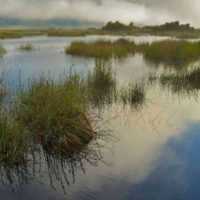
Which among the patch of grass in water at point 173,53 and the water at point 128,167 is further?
the patch of grass in water at point 173,53

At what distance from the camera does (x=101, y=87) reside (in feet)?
46.0

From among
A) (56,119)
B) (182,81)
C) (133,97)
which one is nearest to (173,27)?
(182,81)

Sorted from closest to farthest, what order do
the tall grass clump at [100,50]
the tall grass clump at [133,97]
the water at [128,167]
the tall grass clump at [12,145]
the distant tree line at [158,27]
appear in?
the water at [128,167]
the tall grass clump at [12,145]
the tall grass clump at [133,97]
the tall grass clump at [100,50]
the distant tree line at [158,27]

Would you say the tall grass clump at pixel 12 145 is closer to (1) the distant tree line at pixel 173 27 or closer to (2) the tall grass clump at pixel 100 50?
(2) the tall grass clump at pixel 100 50

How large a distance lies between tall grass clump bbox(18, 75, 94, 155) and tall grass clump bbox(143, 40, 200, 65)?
15645mm

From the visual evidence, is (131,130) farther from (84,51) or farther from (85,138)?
(84,51)

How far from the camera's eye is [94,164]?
22.8ft

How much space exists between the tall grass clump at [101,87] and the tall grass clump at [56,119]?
3.68 m

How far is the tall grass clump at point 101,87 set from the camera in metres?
12.2

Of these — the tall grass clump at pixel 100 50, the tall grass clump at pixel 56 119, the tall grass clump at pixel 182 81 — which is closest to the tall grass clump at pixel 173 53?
the tall grass clump at pixel 100 50

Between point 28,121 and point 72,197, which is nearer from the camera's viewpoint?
point 72,197

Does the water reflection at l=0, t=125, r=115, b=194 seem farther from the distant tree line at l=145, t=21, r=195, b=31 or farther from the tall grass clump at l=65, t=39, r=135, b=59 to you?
the distant tree line at l=145, t=21, r=195, b=31

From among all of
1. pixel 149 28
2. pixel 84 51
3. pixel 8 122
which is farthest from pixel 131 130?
pixel 149 28

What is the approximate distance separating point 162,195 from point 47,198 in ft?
5.24
